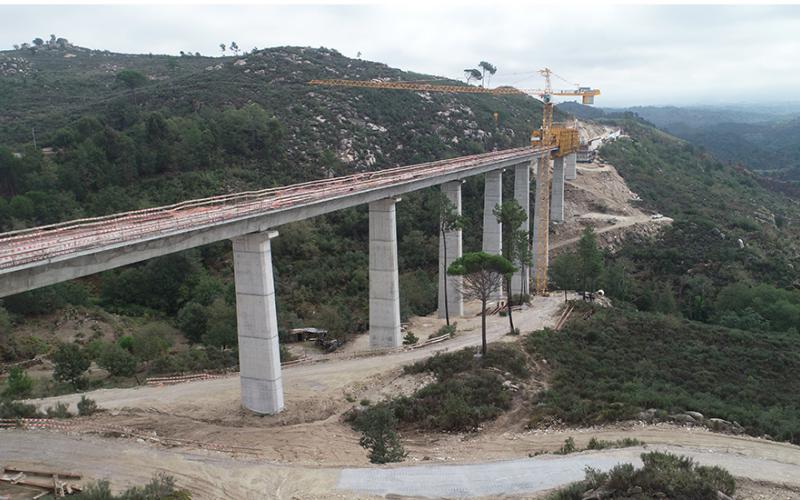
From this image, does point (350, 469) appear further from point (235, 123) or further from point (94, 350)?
point (235, 123)

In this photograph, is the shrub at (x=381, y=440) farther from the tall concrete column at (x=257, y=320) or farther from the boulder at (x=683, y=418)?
the boulder at (x=683, y=418)

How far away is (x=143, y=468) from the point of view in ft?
72.2

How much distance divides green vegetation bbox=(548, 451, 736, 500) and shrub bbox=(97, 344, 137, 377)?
2702 centimetres

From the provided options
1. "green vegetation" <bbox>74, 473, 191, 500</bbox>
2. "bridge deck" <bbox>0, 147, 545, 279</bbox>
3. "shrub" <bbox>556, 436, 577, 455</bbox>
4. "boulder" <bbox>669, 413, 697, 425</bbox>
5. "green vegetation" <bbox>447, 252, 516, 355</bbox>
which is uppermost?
"bridge deck" <bbox>0, 147, 545, 279</bbox>

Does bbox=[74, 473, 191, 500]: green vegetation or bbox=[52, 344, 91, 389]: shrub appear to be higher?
bbox=[74, 473, 191, 500]: green vegetation

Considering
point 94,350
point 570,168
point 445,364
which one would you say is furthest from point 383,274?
point 570,168

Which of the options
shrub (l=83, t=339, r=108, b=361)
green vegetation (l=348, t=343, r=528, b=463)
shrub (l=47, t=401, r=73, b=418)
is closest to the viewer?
green vegetation (l=348, t=343, r=528, b=463)

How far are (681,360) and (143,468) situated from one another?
30.5 metres

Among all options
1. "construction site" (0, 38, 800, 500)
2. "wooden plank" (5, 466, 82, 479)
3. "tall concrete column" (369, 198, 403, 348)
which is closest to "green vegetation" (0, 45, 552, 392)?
"construction site" (0, 38, 800, 500)

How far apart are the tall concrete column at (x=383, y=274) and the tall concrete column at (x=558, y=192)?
152 feet

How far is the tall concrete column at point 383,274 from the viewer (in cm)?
4088

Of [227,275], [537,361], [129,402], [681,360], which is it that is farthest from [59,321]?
[681,360]

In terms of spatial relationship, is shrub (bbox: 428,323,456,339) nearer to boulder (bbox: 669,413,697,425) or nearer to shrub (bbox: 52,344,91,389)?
boulder (bbox: 669,413,697,425)

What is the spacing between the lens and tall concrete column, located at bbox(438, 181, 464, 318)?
51031mm
